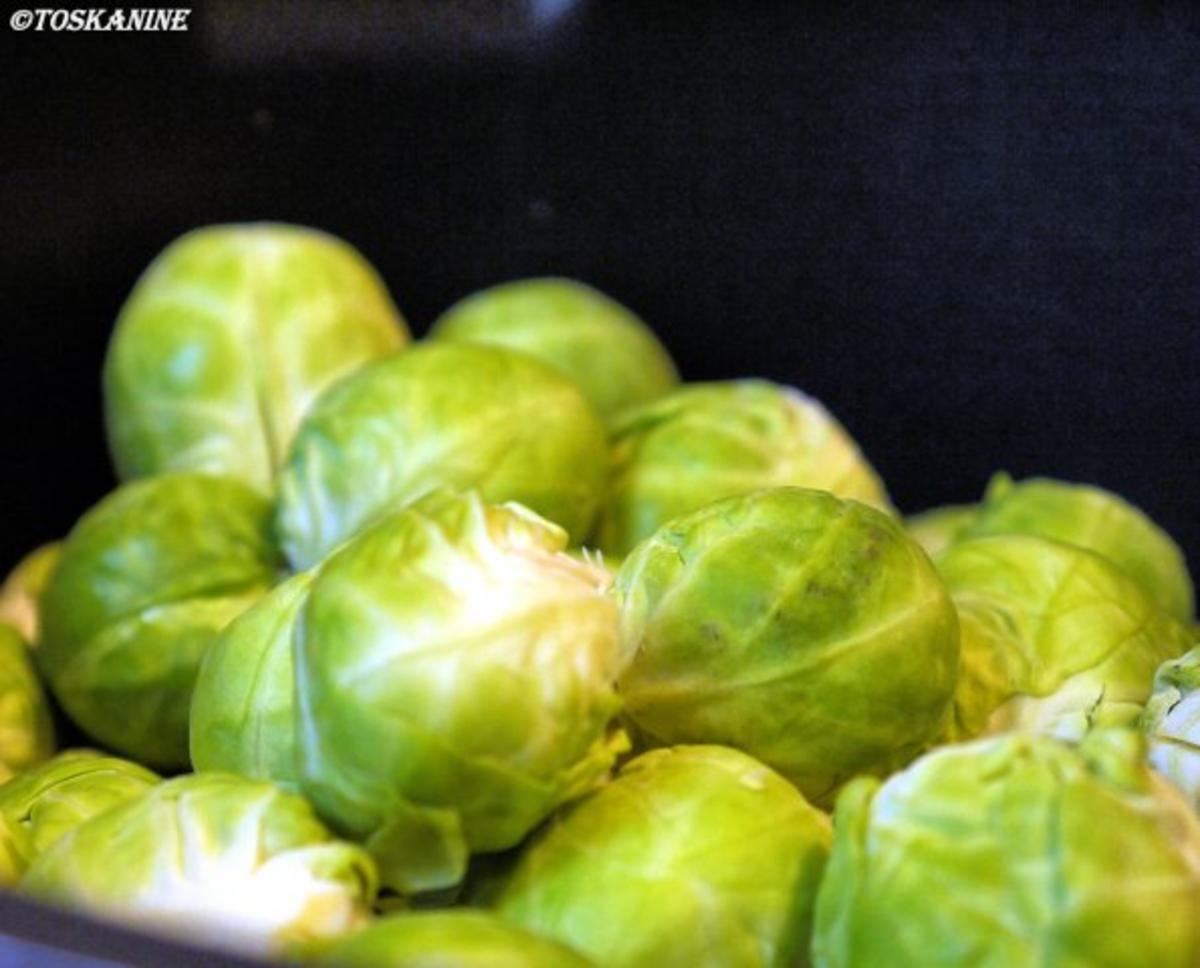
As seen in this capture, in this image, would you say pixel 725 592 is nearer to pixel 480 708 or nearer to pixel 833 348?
pixel 480 708

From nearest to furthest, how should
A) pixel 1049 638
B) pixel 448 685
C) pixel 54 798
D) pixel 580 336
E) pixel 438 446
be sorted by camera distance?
pixel 448 685 < pixel 54 798 < pixel 1049 638 < pixel 438 446 < pixel 580 336

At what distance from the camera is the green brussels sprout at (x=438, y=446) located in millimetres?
1521

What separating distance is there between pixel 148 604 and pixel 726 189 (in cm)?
79

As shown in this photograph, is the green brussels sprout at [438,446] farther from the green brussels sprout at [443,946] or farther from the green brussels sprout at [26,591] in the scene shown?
the green brussels sprout at [443,946]

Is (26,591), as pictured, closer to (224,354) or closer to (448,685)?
(224,354)

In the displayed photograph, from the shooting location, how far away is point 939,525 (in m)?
1.84

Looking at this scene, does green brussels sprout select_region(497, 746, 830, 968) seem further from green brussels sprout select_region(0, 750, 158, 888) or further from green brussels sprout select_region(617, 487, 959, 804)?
green brussels sprout select_region(0, 750, 158, 888)

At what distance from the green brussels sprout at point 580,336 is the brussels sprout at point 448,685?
0.84 m

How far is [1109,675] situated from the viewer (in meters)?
1.38

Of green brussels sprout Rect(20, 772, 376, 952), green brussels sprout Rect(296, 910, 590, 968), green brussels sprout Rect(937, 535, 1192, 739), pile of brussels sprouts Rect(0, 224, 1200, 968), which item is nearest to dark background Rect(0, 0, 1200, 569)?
pile of brussels sprouts Rect(0, 224, 1200, 968)

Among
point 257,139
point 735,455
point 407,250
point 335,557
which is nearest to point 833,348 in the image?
point 735,455

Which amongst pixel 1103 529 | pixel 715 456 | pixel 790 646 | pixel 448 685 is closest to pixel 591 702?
pixel 448 685

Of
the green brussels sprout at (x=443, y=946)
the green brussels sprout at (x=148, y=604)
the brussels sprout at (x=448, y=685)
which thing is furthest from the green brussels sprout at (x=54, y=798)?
the green brussels sprout at (x=443, y=946)

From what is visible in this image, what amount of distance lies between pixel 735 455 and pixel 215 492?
1.67 ft
